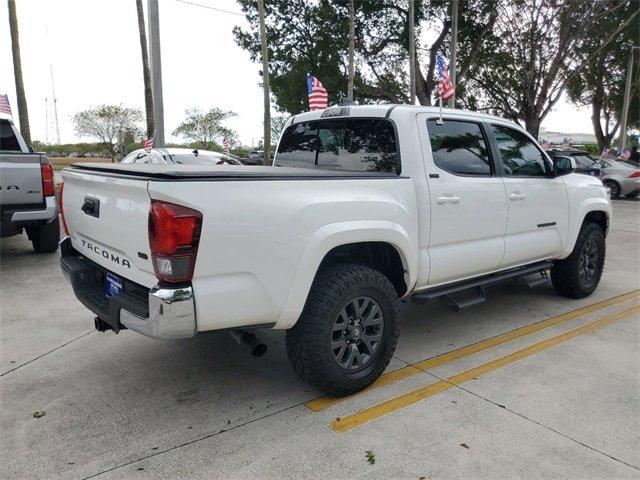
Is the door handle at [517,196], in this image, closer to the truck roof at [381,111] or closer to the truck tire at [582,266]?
the truck roof at [381,111]

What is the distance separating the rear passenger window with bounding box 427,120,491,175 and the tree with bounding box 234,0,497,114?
21.3m

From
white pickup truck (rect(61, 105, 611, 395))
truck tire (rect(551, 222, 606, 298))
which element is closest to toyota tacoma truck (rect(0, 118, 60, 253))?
white pickup truck (rect(61, 105, 611, 395))

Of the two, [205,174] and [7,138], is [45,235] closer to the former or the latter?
[7,138]

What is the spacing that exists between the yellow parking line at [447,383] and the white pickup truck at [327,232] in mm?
219

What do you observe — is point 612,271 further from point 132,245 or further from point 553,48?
point 553,48

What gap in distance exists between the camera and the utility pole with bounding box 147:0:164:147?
39.2 ft

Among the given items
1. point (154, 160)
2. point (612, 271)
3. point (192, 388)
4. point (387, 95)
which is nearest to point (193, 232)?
point (192, 388)

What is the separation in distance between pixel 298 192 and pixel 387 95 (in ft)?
82.2

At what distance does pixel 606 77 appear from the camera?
34.3 m

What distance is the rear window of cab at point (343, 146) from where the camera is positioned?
147 inches

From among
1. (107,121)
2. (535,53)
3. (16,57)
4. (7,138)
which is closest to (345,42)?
(535,53)

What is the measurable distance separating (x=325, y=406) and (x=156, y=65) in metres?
11.2

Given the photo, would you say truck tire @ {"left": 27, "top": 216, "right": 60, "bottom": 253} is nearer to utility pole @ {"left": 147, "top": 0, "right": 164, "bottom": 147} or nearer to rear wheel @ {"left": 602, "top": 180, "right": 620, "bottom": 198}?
utility pole @ {"left": 147, "top": 0, "right": 164, "bottom": 147}

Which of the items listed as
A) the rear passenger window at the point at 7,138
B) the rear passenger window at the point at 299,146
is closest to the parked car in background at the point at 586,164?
the rear passenger window at the point at 299,146
